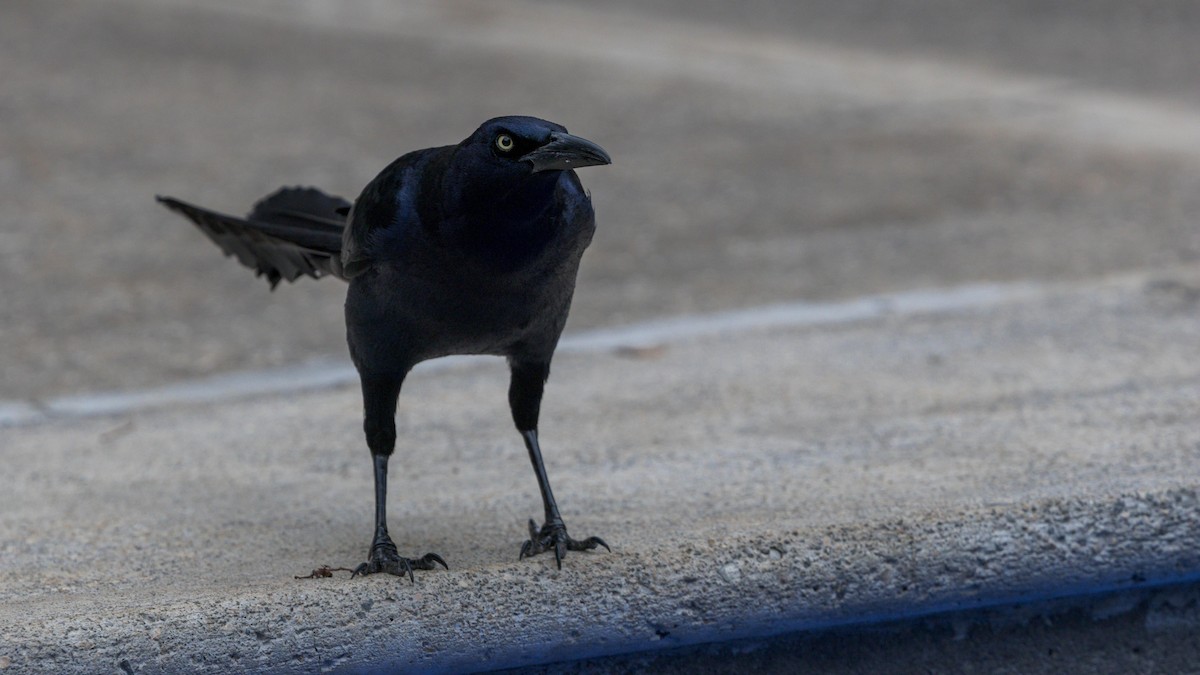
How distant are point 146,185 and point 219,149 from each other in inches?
27.9

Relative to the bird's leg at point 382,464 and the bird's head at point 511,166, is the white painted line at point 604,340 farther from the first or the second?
the bird's head at point 511,166

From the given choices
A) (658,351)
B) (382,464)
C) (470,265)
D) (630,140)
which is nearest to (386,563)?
(382,464)

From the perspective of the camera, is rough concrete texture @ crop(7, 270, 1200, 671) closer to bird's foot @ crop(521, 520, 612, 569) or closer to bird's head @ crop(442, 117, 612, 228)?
bird's foot @ crop(521, 520, 612, 569)

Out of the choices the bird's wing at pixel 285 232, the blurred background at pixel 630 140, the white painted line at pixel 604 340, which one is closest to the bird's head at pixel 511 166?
the bird's wing at pixel 285 232

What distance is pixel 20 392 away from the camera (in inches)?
210

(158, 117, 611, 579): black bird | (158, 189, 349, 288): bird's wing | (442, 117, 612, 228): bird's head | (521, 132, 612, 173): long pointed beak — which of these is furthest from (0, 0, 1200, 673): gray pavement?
(521, 132, 612, 173): long pointed beak

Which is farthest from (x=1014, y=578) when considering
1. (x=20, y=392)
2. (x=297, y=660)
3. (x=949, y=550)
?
(x=20, y=392)

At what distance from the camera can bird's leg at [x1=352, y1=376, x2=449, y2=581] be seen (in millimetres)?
Result: 3092

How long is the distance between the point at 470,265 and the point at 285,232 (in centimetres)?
77

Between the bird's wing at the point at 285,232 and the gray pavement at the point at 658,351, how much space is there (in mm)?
676

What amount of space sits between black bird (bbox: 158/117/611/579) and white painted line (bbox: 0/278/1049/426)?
2.11 m

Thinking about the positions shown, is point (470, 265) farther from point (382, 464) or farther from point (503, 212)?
point (382, 464)

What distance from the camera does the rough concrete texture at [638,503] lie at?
302cm

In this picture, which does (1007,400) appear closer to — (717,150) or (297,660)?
(297,660)
